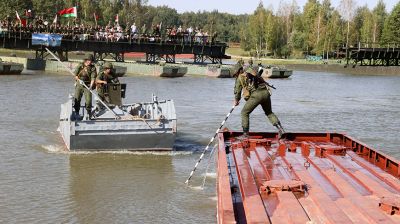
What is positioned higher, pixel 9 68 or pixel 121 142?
pixel 9 68

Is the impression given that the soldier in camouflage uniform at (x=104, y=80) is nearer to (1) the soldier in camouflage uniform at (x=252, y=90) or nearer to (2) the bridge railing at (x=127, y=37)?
(1) the soldier in camouflage uniform at (x=252, y=90)

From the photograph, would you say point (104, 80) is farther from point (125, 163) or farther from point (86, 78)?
point (125, 163)

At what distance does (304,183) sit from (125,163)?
653 cm

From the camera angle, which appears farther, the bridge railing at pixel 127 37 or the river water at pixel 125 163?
the bridge railing at pixel 127 37

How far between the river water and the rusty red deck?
4.07 feet

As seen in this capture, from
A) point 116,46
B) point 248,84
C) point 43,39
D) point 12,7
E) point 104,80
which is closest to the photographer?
point 248,84

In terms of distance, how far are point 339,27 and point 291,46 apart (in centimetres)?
795

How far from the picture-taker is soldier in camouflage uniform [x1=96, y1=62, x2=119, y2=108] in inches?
572

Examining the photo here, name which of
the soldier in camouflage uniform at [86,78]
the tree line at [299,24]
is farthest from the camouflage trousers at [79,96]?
the tree line at [299,24]

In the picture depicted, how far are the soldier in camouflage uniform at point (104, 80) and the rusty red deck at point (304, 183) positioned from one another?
4.23m

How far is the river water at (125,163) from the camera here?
9742 mm

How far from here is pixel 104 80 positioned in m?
14.7

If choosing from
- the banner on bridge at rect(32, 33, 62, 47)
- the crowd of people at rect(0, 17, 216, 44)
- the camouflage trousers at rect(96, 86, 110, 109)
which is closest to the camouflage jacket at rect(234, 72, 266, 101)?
the camouflage trousers at rect(96, 86, 110, 109)

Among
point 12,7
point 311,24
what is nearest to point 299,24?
point 311,24
